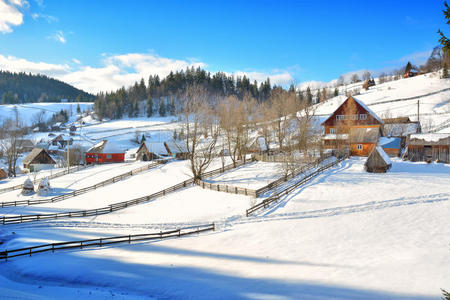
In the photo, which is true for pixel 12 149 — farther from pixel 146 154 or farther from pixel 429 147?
pixel 429 147

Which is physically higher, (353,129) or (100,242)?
(353,129)

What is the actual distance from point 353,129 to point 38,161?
203 ft

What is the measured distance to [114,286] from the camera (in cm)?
1147

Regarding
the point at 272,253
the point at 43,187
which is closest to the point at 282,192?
the point at 272,253

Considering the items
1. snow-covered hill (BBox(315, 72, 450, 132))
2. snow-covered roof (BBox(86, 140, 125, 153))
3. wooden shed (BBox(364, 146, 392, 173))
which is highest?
snow-covered hill (BBox(315, 72, 450, 132))

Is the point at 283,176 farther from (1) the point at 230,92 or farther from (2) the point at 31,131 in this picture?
(2) the point at 31,131

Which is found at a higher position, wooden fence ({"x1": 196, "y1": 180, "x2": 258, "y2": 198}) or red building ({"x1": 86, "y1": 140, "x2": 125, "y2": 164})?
red building ({"x1": 86, "y1": 140, "x2": 125, "y2": 164})

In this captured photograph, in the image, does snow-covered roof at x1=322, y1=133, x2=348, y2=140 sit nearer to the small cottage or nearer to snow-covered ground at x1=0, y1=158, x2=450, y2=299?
snow-covered ground at x1=0, y1=158, x2=450, y2=299

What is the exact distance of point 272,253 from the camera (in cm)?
1374

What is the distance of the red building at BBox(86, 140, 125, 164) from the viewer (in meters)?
54.9

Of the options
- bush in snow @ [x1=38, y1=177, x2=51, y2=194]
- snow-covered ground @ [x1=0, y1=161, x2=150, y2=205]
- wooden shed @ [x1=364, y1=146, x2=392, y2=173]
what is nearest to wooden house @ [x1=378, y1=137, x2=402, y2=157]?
wooden shed @ [x1=364, y1=146, x2=392, y2=173]

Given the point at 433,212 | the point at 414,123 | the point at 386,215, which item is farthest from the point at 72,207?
the point at 414,123

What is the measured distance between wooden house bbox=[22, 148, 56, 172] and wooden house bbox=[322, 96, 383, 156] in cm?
5598

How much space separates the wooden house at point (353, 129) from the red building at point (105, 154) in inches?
1687
